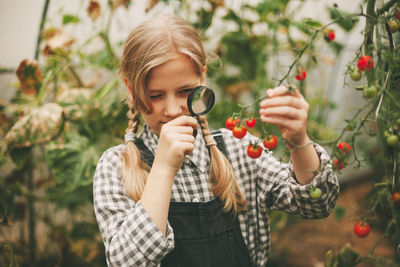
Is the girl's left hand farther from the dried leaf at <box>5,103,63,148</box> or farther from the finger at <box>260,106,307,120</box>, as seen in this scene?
the dried leaf at <box>5,103,63,148</box>

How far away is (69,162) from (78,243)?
670 millimetres

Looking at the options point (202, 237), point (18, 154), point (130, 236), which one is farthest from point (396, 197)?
point (18, 154)

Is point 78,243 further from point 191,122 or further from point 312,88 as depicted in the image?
point 312,88

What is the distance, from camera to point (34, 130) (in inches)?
48.9

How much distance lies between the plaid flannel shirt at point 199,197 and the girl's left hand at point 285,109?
10cm

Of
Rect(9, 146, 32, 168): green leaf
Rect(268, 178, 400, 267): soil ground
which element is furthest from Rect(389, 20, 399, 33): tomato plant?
Rect(268, 178, 400, 267): soil ground

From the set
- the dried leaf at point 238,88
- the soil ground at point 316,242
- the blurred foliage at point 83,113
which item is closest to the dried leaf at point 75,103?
the blurred foliage at point 83,113

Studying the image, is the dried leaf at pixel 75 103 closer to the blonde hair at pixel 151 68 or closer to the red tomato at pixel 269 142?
the blonde hair at pixel 151 68

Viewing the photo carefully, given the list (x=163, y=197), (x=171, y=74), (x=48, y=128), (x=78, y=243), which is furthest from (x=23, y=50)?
(x=163, y=197)

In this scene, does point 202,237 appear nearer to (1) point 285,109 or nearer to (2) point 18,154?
(1) point 285,109

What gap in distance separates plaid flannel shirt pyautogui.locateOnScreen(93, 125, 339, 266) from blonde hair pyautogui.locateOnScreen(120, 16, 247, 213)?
31 millimetres

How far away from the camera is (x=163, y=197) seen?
2.42 ft

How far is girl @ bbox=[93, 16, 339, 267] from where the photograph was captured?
0.73 m

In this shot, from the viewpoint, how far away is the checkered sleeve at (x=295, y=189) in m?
0.80
